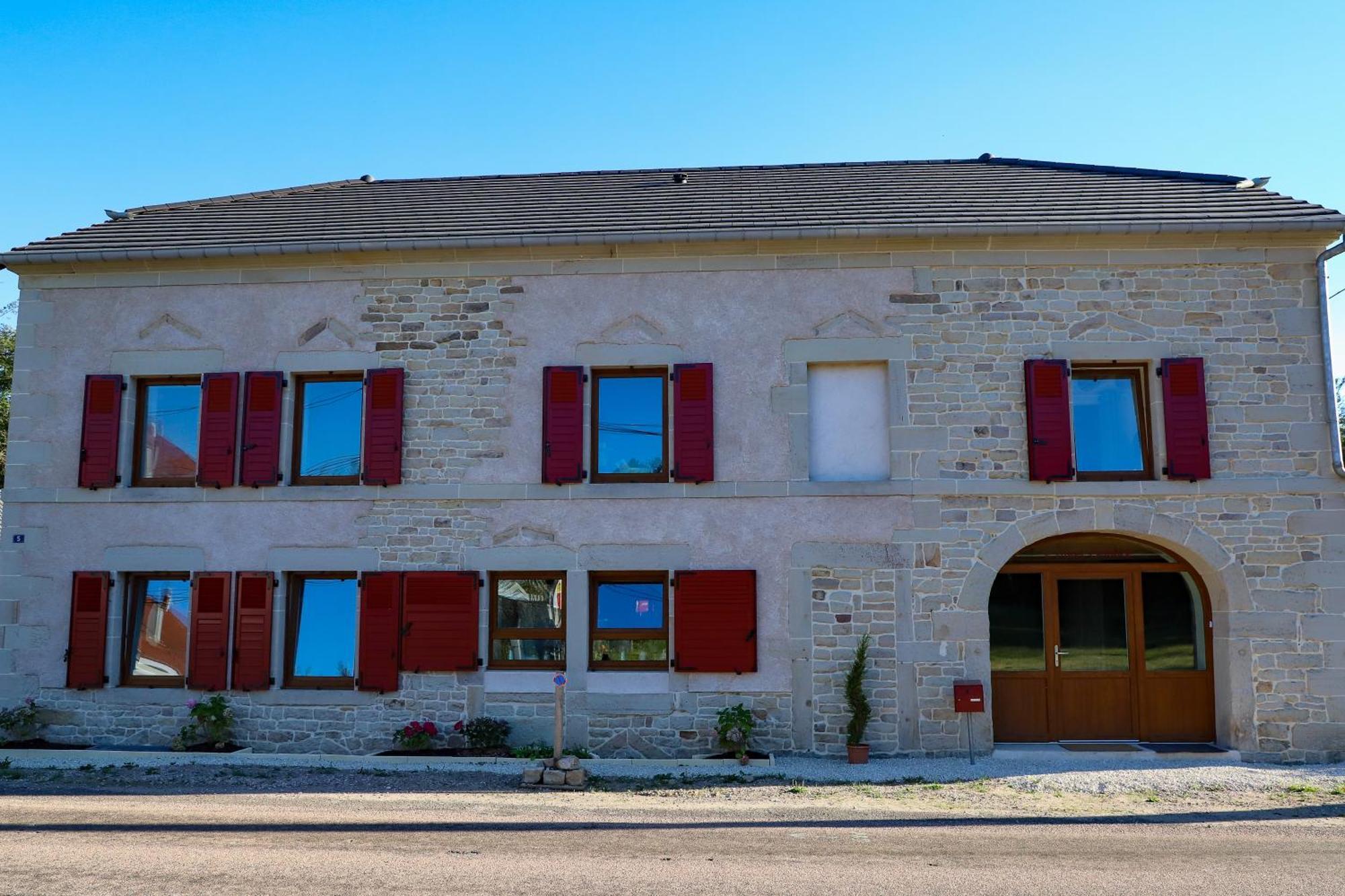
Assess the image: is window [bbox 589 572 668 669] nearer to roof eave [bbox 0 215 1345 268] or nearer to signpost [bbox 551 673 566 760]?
signpost [bbox 551 673 566 760]

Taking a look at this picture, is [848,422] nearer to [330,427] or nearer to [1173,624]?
[1173,624]

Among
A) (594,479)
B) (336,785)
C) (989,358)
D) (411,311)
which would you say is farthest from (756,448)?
(336,785)

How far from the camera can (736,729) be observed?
32.4ft

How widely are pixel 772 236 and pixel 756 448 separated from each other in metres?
2.19

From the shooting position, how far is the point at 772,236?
34.7ft

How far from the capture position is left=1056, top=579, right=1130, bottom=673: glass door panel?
10.6 m

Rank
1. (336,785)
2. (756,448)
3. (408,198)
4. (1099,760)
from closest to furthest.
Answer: (336,785) → (1099,760) → (756,448) → (408,198)

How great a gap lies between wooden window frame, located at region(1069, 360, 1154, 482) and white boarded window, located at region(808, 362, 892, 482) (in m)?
1.91

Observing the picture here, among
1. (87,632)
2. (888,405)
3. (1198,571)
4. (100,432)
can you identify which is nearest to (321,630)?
(87,632)

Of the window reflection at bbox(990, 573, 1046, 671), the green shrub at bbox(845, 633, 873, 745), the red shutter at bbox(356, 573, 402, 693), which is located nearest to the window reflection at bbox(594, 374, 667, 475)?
the red shutter at bbox(356, 573, 402, 693)

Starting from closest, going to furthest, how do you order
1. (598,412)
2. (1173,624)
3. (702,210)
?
(1173,624)
(598,412)
(702,210)

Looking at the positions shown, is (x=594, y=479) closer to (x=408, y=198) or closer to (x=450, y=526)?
(x=450, y=526)

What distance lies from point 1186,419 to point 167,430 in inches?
423

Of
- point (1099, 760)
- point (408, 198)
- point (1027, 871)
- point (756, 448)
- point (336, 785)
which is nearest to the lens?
point (1027, 871)
